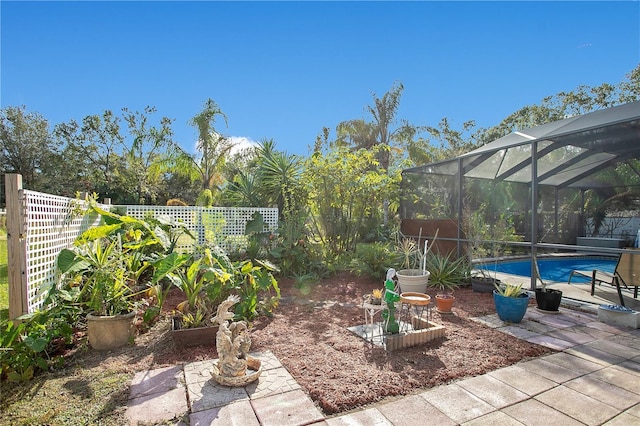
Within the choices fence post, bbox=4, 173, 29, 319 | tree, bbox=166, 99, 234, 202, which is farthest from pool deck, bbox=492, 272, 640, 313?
tree, bbox=166, 99, 234, 202

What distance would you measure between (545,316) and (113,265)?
4.76 m

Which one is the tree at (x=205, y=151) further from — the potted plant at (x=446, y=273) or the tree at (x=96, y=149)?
the potted plant at (x=446, y=273)

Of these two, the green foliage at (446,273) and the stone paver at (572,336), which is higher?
the green foliage at (446,273)

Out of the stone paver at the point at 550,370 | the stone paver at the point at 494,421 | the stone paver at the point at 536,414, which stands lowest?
the stone paver at the point at 550,370

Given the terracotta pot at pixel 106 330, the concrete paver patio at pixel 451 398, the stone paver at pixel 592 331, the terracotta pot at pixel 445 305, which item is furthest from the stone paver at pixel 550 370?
the terracotta pot at pixel 106 330

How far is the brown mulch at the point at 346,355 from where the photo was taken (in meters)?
2.33

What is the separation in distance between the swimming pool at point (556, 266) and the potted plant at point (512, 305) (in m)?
2.12

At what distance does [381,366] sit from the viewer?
104 inches

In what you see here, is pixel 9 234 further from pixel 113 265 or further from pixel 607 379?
pixel 607 379

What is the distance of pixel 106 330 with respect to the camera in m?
2.97

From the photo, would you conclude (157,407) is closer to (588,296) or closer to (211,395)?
(211,395)

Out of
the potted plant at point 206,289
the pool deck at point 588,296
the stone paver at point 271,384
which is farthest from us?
the pool deck at point 588,296

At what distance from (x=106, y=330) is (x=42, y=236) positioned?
1028mm

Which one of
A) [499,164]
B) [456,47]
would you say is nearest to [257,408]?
[499,164]
